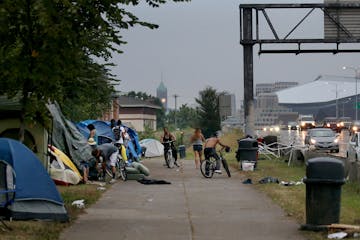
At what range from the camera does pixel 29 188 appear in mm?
12086

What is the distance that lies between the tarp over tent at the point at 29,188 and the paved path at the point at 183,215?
53 cm

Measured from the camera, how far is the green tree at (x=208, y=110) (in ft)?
215

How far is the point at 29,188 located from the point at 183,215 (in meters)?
3.05

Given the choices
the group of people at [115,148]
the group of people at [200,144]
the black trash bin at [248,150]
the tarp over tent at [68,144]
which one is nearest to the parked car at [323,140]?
the group of people at [200,144]

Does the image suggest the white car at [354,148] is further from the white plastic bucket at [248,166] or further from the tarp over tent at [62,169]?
the tarp over tent at [62,169]

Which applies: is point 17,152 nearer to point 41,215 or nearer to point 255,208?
point 41,215

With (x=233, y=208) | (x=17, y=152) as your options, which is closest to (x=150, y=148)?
(x=233, y=208)

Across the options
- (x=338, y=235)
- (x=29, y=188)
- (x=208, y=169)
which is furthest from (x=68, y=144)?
(x=338, y=235)

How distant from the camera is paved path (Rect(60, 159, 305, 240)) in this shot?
37.3 ft

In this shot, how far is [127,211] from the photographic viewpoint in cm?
1439

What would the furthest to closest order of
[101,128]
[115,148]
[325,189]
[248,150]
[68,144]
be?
[101,128] → [248,150] → [115,148] → [68,144] → [325,189]

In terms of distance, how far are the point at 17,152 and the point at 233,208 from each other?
482cm

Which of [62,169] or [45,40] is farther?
[62,169]

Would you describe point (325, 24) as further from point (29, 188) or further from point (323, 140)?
point (29, 188)
